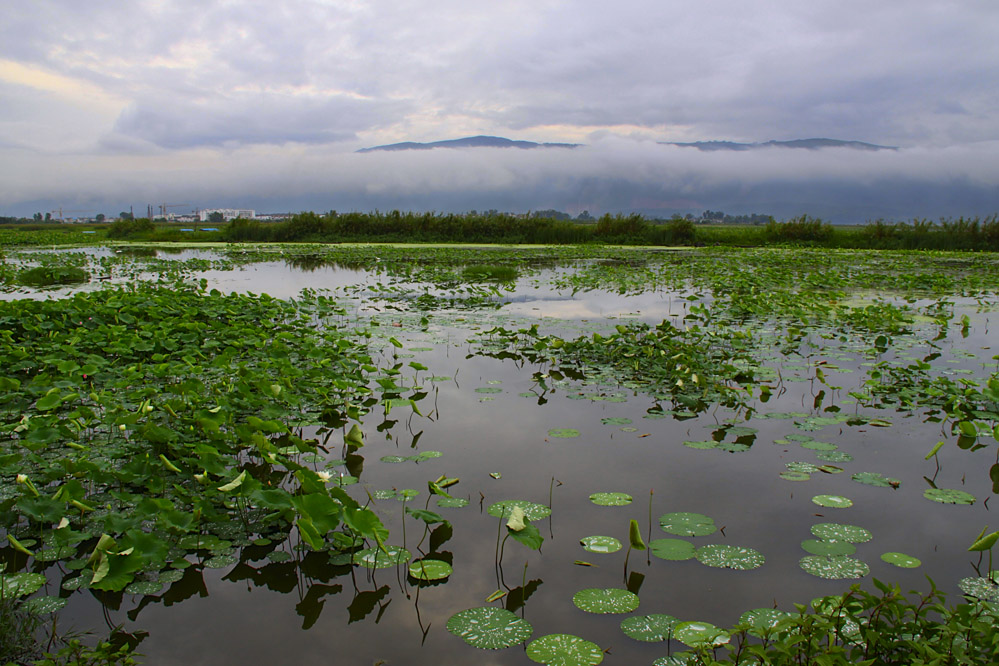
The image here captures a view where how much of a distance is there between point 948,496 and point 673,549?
157cm

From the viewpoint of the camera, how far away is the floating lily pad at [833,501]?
9.23 feet

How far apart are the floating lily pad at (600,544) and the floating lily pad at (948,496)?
5.45ft

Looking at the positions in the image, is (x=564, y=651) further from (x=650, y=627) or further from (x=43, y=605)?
(x=43, y=605)

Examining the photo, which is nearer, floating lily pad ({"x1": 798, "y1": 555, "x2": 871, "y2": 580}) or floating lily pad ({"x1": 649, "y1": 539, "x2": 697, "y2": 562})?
floating lily pad ({"x1": 798, "y1": 555, "x2": 871, "y2": 580})

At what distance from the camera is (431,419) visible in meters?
4.11

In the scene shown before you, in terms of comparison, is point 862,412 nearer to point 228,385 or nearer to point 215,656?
point 215,656

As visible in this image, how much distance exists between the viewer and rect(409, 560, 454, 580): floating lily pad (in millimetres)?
2258

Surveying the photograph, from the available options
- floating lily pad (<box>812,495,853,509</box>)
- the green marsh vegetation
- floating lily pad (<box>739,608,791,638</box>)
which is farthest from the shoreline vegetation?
floating lily pad (<box>739,608,791,638</box>)

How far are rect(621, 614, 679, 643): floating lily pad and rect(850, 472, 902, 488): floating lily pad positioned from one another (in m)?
1.66

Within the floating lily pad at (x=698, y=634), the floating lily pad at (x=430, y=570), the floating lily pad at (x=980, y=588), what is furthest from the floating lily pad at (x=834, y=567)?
the floating lily pad at (x=430, y=570)

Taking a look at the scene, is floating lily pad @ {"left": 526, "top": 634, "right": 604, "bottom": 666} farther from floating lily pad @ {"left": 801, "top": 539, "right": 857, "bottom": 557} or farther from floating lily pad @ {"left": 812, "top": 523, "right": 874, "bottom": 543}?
floating lily pad @ {"left": 812, "top": 523, "right": 874, "bottom": 543}

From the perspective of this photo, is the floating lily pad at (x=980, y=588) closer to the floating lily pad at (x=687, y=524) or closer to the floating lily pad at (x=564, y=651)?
the floating lily pad at (x=687, y=524)

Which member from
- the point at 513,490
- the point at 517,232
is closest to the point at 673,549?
the point at 513,490

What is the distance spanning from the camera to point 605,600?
2.13 meters
